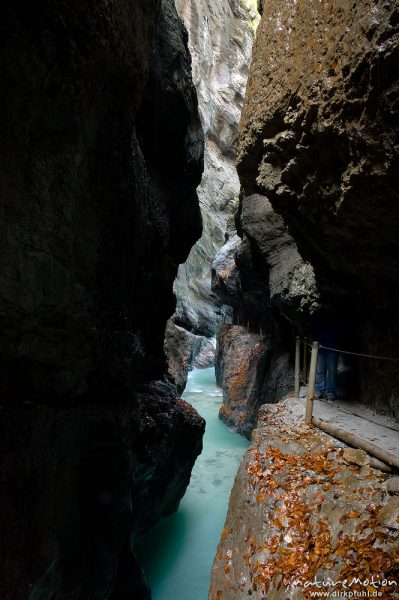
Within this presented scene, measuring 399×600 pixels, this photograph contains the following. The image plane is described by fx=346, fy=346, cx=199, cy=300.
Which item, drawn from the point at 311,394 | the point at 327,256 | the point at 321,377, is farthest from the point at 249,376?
the point at 311,394

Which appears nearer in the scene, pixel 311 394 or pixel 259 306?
pixel 311 394

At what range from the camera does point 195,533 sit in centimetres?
1047

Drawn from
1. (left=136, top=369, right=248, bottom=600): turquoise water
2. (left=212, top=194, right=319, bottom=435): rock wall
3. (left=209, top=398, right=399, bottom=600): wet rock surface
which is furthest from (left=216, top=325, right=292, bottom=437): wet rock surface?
(left=209, top=398, right=399, bottom=600): wet rock surface

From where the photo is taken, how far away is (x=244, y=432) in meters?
16.2

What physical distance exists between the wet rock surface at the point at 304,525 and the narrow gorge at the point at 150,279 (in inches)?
0.8

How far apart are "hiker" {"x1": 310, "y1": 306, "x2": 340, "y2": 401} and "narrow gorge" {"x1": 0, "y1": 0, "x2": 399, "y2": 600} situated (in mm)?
599

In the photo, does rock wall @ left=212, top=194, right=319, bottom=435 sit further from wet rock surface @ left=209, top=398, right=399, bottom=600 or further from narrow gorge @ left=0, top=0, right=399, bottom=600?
wet rock surface @ left=209, top=398, right=399, bottom=600

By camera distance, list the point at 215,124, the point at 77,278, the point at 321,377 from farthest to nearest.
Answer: the point at 215,124, the point at 321,377, the point at 77,278

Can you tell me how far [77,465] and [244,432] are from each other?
11.3 metres

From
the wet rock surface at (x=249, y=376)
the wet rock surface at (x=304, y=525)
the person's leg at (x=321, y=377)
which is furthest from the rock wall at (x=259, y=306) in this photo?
the wet rock surface at (x=304, y=525)

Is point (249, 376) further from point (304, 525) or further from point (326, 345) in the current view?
point (304, 525)

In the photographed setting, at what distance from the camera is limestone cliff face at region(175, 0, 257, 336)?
36531mm

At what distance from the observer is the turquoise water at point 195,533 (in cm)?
865

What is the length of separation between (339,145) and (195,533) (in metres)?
11.0
